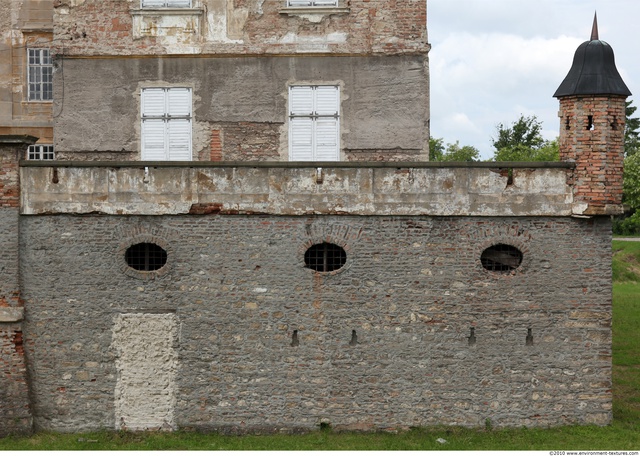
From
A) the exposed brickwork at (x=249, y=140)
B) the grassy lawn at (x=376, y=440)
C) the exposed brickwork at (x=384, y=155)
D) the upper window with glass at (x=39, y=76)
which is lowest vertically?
the grassy lawn at (x=376, y=440)

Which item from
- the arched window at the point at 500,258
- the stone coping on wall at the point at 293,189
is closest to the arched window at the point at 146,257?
the stone coping on wall at the point at 293,189

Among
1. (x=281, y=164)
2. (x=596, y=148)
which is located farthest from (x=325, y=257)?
(x=596, y=148)

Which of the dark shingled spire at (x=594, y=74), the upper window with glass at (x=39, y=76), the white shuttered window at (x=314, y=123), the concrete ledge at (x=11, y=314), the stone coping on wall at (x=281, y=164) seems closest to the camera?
the concrete ledge at (x=11, y=314)

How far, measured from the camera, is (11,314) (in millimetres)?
15250

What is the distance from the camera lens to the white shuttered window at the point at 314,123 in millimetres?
18203

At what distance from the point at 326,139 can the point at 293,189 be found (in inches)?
119

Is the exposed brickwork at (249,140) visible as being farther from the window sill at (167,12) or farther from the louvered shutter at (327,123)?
the window sill at (167,12)

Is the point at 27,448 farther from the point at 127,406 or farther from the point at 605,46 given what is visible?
the point at 605,46

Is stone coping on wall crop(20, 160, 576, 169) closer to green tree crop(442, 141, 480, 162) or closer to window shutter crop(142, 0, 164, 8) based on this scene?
window shutter crop(142, 0, 164, 8)

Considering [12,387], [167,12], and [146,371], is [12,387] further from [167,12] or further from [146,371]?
[167,12]

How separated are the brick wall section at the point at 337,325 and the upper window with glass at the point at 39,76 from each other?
21.9 feet

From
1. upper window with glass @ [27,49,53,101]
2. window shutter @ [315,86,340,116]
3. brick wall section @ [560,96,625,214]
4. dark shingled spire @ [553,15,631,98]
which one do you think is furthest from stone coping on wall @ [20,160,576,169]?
upper window with glass @ [27,49,53,101]

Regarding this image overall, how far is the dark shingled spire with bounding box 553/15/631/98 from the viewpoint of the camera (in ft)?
51.3

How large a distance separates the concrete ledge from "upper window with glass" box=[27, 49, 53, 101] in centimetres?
760
